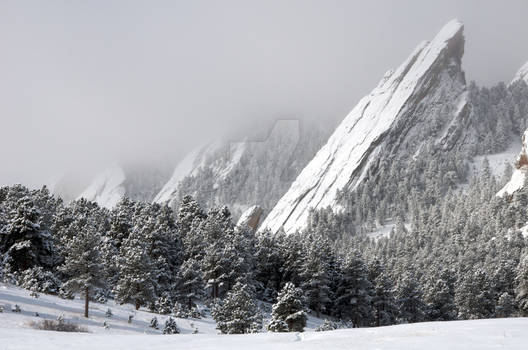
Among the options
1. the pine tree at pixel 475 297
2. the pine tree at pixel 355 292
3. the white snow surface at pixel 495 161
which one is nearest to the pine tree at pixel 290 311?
the pine tree at pixel 355 292

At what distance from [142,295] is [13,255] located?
1405cm

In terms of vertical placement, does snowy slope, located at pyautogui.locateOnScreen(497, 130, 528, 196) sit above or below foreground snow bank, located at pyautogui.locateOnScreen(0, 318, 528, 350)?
above

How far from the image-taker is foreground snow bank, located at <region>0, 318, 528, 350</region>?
9.42 meters

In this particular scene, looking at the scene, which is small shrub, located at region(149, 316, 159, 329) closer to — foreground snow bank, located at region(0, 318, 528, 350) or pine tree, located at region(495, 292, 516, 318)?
foreground snow bank, located at region(0, 318, 528, 350)

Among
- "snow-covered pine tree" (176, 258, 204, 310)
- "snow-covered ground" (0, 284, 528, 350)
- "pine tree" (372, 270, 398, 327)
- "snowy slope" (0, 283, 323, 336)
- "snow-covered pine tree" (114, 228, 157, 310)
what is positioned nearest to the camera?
"snow-covered ground" (0, 284, 528, 350)

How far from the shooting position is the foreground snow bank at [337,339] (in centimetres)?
942

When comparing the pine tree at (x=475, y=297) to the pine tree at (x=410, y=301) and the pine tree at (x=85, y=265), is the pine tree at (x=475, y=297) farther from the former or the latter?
the pine tree at (x=85, y=265)

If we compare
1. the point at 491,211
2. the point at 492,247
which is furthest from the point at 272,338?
the point at 491,211

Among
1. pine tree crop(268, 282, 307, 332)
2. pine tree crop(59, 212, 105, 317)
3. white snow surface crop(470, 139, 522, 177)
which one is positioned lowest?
pine tree crop(268, 282, 307, 332)

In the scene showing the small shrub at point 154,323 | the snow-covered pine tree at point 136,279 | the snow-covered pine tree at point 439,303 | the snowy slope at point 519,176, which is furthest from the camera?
the snowy slope at point 519,176

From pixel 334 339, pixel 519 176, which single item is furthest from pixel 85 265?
pixel 519 176

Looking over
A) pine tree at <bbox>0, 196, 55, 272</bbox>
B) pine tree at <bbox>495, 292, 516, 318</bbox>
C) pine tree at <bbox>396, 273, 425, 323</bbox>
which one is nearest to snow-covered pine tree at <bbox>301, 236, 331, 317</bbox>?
pine tree at <bbox>396, 273, 425, 323</bbox>

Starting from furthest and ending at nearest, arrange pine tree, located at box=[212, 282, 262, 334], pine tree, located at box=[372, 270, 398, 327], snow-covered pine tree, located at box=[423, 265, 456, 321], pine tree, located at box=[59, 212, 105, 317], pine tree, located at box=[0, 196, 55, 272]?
1. snow-covered pine tree, located at box=[423, 265, 456, 321]
2. pine tree, located at box=[372, 270, 398, 327]
3. pine tree, located at box=[0, 196, 55, 272]
4. pine tree, located at box=[212, 282, 262, 334]
5. pine tree, located at box=[59, 212, 105, 317]

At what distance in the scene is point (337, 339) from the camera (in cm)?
1058
